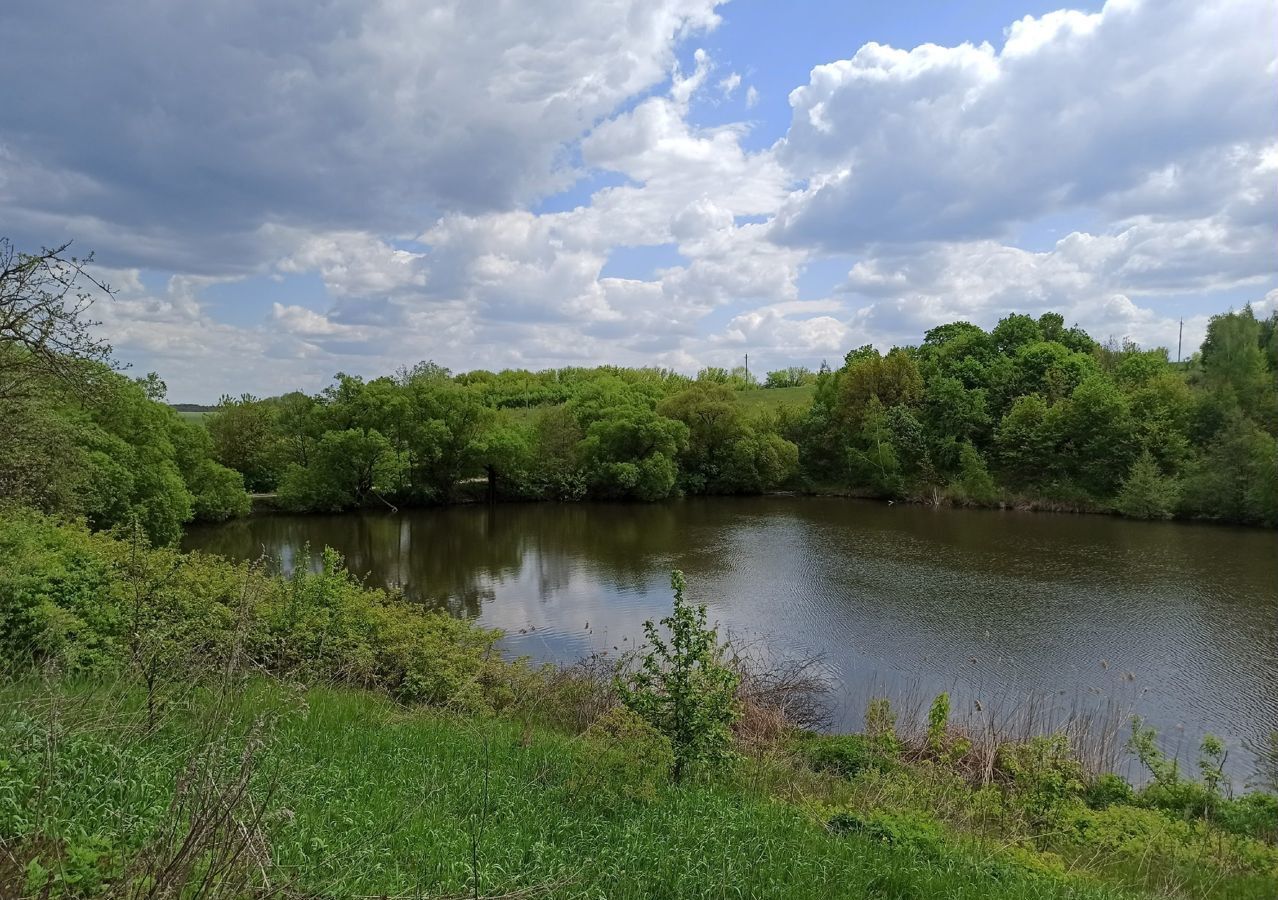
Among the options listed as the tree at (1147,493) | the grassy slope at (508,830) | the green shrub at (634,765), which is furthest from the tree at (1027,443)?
the green shrub at (634,765)

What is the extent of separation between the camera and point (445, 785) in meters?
5.35

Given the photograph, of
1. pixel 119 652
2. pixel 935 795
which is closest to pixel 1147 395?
pixel 935 795

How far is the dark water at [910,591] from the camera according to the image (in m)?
15.1

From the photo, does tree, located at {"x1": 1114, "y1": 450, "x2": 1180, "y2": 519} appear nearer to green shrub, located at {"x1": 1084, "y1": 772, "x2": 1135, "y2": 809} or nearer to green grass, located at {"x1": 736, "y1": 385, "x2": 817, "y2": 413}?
green grass, located at {"x1": 736, "y1": 385, "x2": 817, "y2": 413}

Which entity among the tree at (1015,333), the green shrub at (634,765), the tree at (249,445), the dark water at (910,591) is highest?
the tree at (1015,333)

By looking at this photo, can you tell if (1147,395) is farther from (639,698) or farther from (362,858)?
(362,858)

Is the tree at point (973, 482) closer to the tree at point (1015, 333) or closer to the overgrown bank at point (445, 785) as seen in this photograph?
the tree at point (1015, 333)

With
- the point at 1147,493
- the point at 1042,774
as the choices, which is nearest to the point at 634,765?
the point at 1042,774

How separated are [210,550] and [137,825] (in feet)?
96.0

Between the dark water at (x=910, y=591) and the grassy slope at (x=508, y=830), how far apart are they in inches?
345

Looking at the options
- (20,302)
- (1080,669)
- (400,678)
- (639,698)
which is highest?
(20,302)

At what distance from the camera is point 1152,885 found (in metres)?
6.55

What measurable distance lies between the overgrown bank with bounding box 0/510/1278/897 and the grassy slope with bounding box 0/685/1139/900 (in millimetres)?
23

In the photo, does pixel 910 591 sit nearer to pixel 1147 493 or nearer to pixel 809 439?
pixel 1147 493
